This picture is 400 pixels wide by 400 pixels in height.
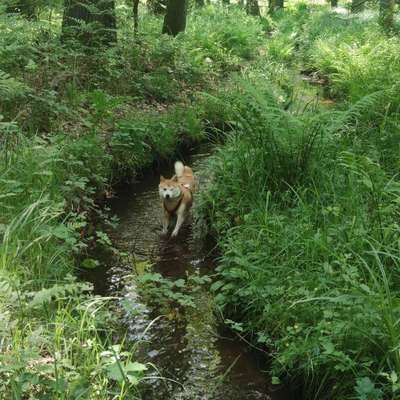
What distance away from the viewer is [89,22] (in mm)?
9953

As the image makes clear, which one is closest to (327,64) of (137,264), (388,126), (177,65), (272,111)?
(177,65)

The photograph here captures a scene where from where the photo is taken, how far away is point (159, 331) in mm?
4516

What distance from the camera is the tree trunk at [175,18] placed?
13.1 metres

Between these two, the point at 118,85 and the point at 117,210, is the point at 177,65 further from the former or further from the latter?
the point at 117,210

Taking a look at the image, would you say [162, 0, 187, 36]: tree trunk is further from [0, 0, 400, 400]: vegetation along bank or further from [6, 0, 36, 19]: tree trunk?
[6, 0, 36, 19]: tree trunk

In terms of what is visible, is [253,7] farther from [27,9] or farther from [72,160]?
[72,160]

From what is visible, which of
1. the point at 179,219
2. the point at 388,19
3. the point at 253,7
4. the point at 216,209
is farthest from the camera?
the point at 253,7

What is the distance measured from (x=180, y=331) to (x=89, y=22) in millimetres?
7279

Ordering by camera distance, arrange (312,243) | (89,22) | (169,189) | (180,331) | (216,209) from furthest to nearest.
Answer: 1. (89,22)
2. (169,189)
3. (216,209)
4. (180,331)
5. (312,243)

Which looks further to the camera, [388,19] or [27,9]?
[388,19]

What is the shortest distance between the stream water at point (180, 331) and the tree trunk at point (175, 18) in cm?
789

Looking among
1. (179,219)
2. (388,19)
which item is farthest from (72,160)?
(388,19)

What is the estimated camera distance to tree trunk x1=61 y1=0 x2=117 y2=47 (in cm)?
945

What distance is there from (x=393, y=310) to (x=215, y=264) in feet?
8.64
